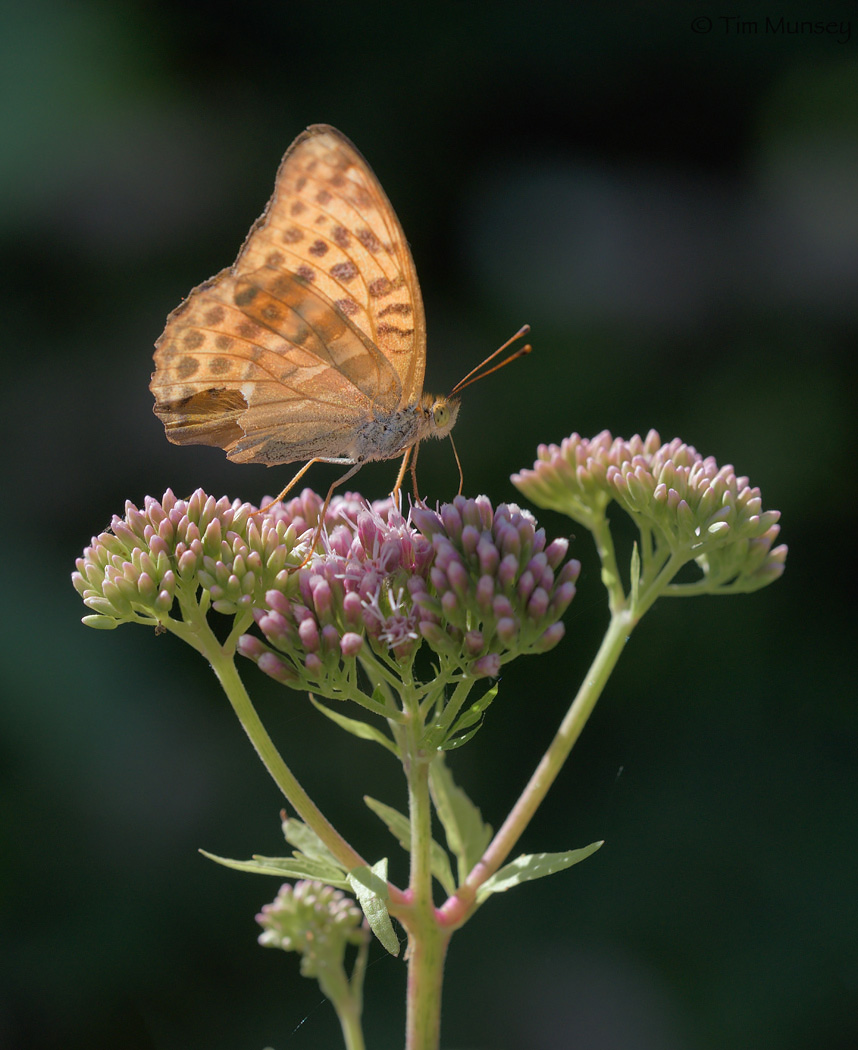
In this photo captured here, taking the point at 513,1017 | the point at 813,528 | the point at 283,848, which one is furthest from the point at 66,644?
the point at 813,528

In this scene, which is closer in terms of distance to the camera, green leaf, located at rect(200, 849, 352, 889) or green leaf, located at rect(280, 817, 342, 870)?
green leaf, located at rect(200, 849, 352, 889)

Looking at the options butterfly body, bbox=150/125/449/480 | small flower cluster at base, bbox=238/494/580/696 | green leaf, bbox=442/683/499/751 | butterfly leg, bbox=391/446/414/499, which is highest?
butterfly body, bbox=150/125/449/480

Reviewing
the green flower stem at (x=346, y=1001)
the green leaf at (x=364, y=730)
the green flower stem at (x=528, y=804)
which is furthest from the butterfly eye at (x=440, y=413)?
the green flower stem at (x=346, y=1001)

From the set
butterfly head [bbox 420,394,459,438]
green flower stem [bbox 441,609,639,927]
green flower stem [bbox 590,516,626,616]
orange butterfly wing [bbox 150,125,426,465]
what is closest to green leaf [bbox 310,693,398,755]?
green flower stem [bbox 441,609,639,927]

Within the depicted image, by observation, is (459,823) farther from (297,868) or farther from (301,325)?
(301,325)

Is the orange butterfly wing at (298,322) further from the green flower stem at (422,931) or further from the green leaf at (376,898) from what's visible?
the green leaf at (376,898)

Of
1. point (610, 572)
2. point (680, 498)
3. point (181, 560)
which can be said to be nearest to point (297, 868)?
point (181, 560)

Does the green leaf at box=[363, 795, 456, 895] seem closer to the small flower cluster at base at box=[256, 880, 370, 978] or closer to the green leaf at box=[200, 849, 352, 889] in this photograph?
the green leaf at box=[200, 849, 352, 889]
